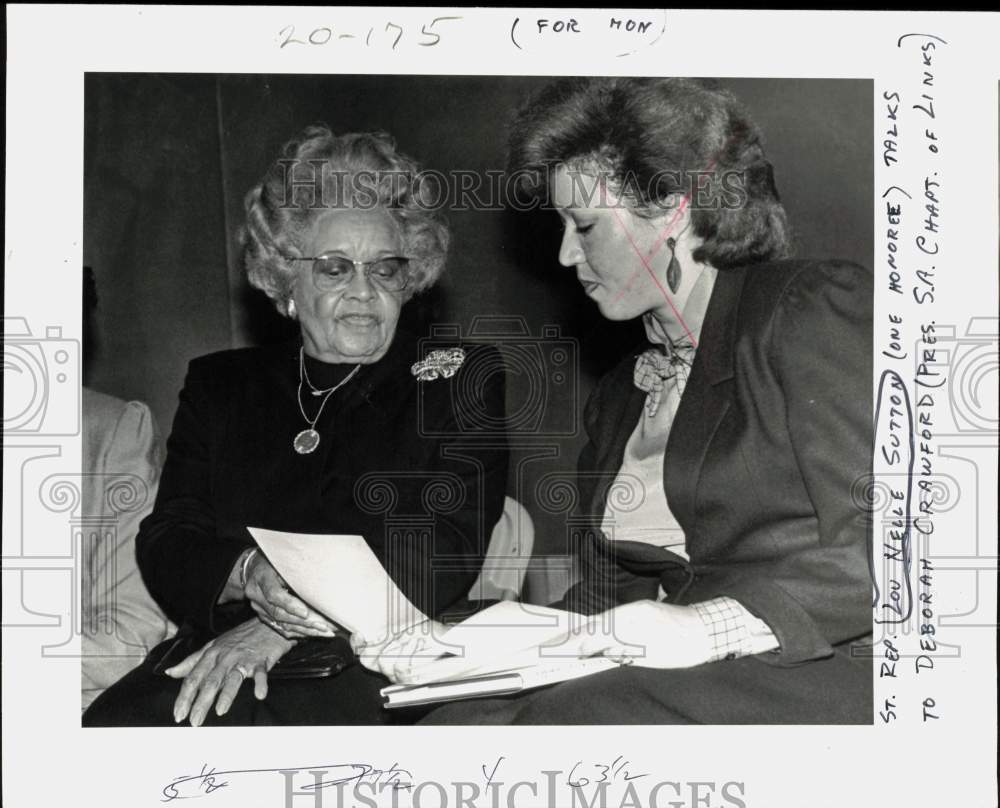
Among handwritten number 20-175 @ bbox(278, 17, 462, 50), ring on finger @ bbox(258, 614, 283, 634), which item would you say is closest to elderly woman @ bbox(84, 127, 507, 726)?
ring on finger @ bbox(258, 614, 283, 634)

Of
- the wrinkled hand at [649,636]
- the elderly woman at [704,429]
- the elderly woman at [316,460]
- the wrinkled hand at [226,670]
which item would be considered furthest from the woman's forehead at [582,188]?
the wrinkled hand at [226,670]

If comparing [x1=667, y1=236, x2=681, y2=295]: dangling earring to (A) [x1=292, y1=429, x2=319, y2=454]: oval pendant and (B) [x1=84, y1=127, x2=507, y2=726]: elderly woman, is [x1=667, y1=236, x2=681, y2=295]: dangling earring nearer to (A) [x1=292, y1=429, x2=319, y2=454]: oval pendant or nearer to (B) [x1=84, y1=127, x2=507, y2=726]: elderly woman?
(B) [x1=84, y1=127, x2=507, y2=726]: elderly woman

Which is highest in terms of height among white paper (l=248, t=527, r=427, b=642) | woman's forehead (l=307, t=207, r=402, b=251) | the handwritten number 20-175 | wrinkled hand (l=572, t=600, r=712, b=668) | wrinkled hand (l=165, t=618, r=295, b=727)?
the handwritten number 20-175

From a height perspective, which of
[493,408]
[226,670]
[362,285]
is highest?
[362,285]

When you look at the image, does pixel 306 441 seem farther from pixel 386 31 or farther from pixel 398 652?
pixel 386 31

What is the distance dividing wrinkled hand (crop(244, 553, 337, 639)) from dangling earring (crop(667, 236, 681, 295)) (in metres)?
0.89

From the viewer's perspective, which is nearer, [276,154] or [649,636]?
[649,636]

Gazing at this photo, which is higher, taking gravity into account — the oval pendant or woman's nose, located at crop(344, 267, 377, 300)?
woman's nose, located at crop(344, 267, 377, 300)

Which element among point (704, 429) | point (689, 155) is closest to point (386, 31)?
point (689, 155)

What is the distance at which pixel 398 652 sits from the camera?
6.88ft

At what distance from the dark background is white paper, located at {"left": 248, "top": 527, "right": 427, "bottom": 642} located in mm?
291

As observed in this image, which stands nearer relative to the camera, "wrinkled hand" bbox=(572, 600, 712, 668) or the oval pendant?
"wrinkled hand" bbox=(572, 600, 712, 668)

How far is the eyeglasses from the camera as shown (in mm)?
2162

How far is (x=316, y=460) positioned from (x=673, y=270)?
2.48ft
